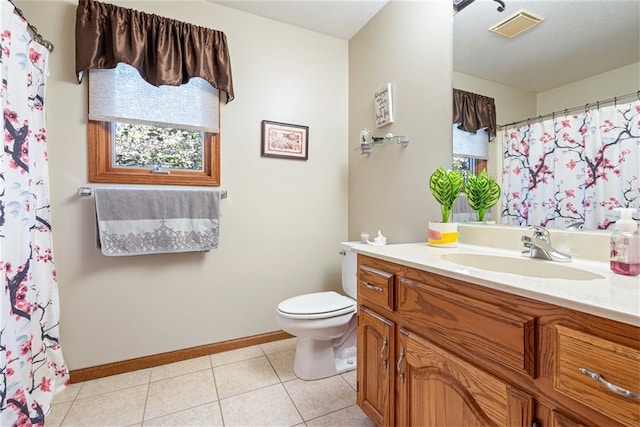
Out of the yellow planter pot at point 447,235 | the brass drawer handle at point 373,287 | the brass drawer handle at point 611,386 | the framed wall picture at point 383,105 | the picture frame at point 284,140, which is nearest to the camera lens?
the brass drawer handle at point 611,386

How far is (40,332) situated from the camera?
4.60 ft

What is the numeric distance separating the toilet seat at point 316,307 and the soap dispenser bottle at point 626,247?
1.13 metres

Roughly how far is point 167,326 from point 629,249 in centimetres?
216

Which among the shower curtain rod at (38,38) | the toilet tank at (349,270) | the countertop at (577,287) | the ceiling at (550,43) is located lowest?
the toilet tank at (349,270)

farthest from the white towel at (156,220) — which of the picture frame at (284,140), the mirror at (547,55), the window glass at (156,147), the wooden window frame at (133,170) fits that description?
the mirror at (547,55)

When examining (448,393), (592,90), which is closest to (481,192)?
(592,90)

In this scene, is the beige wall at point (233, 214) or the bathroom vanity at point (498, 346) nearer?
the bathroom vanity at point (498, 346)

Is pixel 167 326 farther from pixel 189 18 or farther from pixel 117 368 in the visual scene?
pixel 189 18

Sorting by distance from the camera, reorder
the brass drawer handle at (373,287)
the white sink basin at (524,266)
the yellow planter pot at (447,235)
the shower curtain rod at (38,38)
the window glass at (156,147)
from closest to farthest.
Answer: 1. the white sink basin at (524,266)
2. the brass drawer handle at (373,287)
3. the yellow planter pot at (447,235)
4. the shower curtain rod at (38,38)
5. the window glass at (156,147)

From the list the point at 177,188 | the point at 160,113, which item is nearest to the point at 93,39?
the point at 160,113

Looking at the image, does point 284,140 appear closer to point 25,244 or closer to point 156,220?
point 156,220

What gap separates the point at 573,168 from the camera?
1.03 m

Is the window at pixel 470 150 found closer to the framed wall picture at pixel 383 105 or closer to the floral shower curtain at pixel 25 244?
the framed wall picture at pixel 383 105

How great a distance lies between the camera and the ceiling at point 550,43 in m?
0.93
